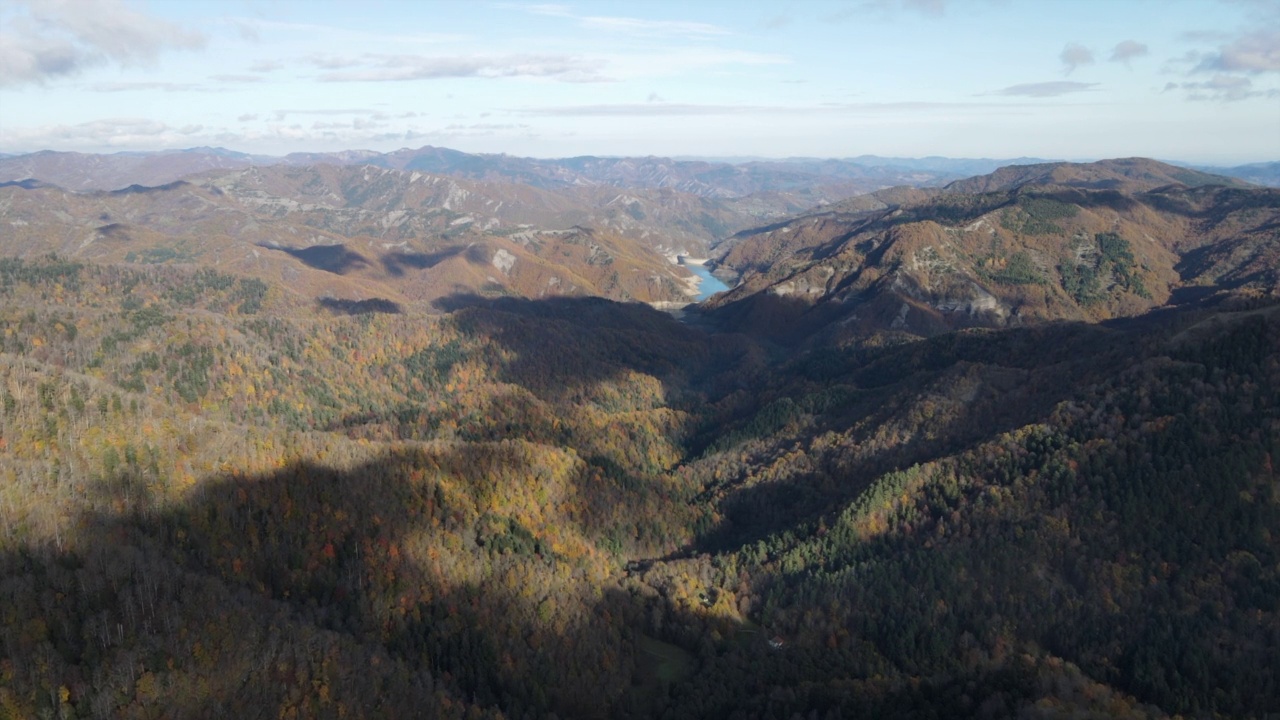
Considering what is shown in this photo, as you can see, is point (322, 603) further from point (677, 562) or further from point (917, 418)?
point (917, 418)

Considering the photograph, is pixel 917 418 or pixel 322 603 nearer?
pixel 322 603

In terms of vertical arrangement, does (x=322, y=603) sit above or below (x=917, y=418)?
below

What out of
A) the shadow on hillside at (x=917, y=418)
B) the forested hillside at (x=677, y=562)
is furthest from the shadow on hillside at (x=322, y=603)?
the shadow on hillside at (x=917, y=418)

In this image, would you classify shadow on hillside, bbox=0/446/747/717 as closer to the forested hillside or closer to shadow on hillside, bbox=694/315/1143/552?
the forested hillside

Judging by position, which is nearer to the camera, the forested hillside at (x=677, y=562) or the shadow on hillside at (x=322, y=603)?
the shadow on hillside at (x=322, y=603)

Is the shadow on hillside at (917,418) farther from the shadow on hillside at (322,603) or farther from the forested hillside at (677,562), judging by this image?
the shadow on hillside at (322,603)

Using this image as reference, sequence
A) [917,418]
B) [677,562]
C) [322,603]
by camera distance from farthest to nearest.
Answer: [917,418]
[677,562]
[322,603]

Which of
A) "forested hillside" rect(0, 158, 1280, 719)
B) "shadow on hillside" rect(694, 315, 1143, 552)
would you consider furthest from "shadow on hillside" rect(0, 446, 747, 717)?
"shadow on hillside" rect(694, 315, 1143, 552)

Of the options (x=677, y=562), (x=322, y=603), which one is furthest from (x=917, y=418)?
(x=322, y=603)

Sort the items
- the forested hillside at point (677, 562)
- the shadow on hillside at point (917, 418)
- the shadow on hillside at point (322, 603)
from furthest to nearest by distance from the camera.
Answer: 1. the shadow on hillside at point (917, 418)
2. the forested hillside at point (677, 562)
3. the shadow on hillside at point (322, 603)
